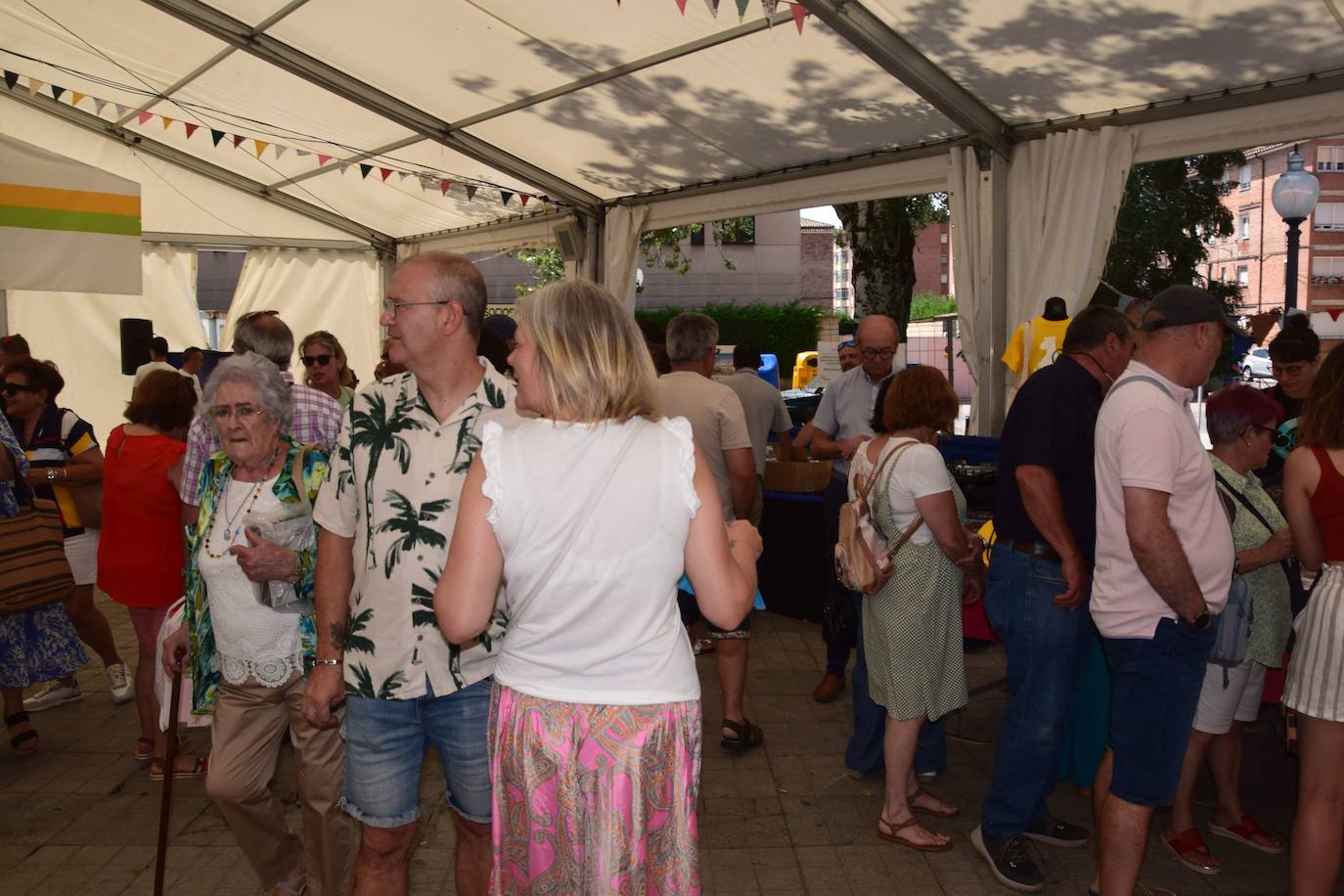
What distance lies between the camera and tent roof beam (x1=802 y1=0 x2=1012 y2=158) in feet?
18.3

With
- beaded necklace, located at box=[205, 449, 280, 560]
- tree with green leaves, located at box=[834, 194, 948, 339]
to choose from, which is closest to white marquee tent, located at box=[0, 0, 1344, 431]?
tree with green leaves, located at box=[834, 194, 948, 339]

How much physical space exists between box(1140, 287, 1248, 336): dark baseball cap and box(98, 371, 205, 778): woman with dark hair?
3.39 meters


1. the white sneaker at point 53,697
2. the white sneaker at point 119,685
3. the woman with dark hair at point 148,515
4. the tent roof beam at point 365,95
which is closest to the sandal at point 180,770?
the woman with dark hair at point 148,515

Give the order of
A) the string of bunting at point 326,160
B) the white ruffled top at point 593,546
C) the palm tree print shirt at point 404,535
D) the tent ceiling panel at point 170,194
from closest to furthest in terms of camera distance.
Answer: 1. the white ruffled top at point 593,546
2. the palm tree print shirt at point 404,535
3. the string of bunting at point 326,160
4. the tent ceiling panel at point 170,194

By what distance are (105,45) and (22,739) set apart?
5.94 metres

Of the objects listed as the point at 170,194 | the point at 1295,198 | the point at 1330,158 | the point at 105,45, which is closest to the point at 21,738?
the point at 105,45

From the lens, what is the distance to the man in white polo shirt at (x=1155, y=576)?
2.58 metres

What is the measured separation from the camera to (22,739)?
178 inches

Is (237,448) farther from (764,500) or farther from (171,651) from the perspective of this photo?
(764,500)

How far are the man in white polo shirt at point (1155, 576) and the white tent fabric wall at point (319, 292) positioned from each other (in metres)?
10.9

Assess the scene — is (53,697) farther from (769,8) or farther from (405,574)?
(769,8)

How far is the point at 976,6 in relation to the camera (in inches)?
209

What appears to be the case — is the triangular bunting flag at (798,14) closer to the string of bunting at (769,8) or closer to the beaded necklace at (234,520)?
the string of bunting at (769,8)

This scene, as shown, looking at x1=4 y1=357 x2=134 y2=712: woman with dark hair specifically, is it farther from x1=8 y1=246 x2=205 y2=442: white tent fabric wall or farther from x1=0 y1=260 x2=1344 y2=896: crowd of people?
x1=8 y1=246 x2=205 y2=442: white tent fabric wall
